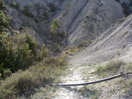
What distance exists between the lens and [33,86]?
12.4 m

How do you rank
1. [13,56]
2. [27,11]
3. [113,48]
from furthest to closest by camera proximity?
[27,11] → [113,48] → [13,56]

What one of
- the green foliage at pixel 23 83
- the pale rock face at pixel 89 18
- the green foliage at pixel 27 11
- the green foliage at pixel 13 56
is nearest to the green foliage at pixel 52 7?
the pale rock face at pixel 89 18

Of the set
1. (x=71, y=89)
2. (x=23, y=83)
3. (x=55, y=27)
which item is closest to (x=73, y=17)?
(x=55, y=27)

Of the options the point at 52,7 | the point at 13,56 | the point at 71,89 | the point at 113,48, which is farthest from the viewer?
the point at 52,7

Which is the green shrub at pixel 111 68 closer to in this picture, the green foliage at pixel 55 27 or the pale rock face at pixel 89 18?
the pale rock face at pixel 89 18

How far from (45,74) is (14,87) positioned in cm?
209

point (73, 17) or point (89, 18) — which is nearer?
point (89, 18)

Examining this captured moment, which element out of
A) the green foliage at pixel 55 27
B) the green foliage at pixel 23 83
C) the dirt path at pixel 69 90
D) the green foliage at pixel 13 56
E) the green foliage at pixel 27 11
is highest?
the green foliage at pixel 27 11

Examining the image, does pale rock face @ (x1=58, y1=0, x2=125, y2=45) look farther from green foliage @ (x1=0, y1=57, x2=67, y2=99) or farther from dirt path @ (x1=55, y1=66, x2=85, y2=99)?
green foliage @ (x1=0, y1=57, x2=67, y2=99)

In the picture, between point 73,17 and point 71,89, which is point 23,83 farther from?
point 73,17

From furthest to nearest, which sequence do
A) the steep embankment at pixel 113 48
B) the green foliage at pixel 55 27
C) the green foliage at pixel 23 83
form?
the green foliage at pixel 55 27
the steep embankment at pixel 113 48
the green foliage at pixel 23 83

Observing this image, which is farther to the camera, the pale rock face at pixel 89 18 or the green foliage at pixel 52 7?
the green foliage at pixel 52 7

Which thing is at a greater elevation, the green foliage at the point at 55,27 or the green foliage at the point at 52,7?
the green foliage at the point at 52,7

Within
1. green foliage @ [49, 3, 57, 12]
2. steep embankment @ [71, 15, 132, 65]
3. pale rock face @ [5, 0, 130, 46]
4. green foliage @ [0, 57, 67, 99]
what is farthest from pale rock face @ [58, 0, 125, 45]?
green foliage @ [0, 57, 67, 99]
